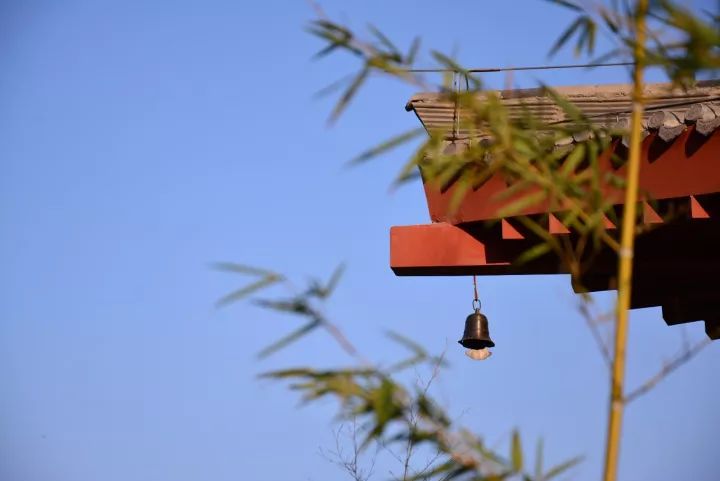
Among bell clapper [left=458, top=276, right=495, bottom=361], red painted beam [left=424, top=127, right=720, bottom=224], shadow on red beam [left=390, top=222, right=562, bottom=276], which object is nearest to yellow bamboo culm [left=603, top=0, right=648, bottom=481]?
red painted beam [left=424, top=127, right=720, bottom=224]

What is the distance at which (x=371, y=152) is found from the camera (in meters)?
1.85

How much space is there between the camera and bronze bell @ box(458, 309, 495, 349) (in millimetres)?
4809

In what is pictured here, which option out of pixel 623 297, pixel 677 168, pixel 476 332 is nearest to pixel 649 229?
pixel 677 168

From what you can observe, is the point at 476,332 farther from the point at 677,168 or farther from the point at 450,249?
the point at 677,168

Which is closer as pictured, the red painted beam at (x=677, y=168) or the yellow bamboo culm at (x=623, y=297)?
the yellow bamboo culm at (x=623, y=297)

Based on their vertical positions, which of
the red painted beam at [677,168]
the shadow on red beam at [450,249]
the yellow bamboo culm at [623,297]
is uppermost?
the red painted beam at [677,168]

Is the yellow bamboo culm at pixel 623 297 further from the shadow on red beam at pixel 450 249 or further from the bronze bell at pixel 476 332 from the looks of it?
the bronze bell at pixel 476 332

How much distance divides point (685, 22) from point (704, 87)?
188cm

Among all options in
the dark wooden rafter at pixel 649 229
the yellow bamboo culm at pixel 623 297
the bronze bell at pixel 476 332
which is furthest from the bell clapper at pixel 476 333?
the yellow bamboo culm at pixel 623 297

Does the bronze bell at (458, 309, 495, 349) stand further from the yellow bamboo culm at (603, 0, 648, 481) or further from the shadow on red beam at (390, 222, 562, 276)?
the yellow bamboo culm at (603, 0, 648, 481)

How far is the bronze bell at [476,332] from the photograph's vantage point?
481cm

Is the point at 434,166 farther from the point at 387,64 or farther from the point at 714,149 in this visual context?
the point at 714,149

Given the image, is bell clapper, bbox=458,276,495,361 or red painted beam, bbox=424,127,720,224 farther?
bell clapper, bbox=458,276,495,361

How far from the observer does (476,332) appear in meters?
4.80
